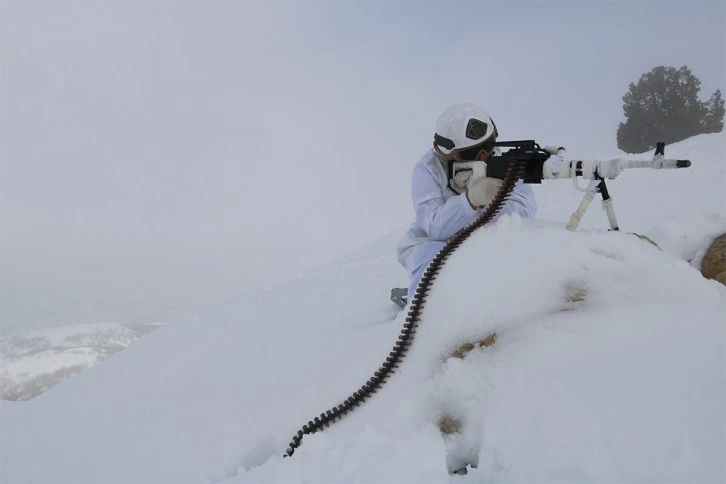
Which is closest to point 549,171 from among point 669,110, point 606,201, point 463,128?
point 606,201

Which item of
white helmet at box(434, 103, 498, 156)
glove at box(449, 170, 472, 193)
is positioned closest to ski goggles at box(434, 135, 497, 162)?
white helmet at box(434, 103, 498, 156)

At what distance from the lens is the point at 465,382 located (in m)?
2.60

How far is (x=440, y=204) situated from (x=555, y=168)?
3.23 feet

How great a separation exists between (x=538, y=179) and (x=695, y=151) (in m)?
19.4

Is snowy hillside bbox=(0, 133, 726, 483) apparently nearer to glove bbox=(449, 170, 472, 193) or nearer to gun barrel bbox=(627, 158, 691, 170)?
gun barrel bbox=(627, 158, 691, 170)

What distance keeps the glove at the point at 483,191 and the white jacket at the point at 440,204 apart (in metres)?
0.07

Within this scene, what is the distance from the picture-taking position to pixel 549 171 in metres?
3.25

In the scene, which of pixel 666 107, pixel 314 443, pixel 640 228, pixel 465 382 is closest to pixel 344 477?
pixel 314 443

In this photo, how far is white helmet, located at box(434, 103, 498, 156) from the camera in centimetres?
375

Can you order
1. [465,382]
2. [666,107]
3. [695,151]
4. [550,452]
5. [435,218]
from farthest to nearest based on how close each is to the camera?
[666,107], [695,151], [435,218], [465,382], [550,452]

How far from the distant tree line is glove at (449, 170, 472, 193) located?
106 feet

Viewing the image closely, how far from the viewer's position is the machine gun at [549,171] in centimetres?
311

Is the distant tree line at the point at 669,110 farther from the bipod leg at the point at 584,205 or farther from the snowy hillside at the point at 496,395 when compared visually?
the bipod leg at the point at 584,205

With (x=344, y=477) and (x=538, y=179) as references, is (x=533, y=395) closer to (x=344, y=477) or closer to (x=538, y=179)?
(x=344, y=477)
